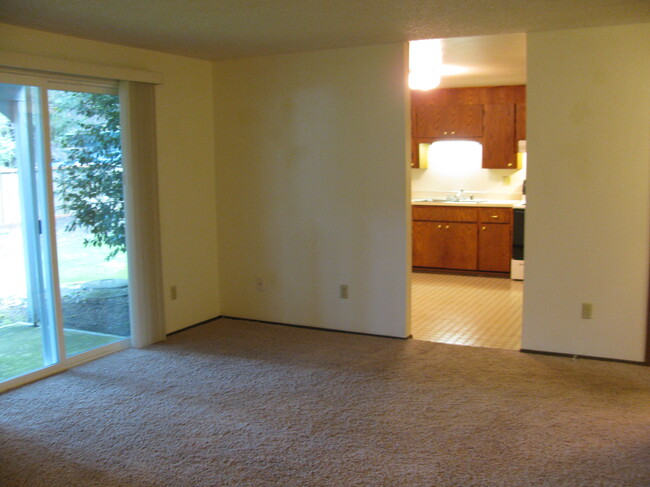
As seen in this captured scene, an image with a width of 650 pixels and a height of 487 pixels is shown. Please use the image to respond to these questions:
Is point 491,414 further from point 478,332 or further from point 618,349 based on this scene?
point 478,332

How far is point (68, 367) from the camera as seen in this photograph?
14.6 ft

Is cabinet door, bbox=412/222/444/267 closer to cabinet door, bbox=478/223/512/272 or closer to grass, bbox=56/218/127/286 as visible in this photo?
cabinet door, bbox=478/223/512/272

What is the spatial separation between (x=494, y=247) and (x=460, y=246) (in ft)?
1.39

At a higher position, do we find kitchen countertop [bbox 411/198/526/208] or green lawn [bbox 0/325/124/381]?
kitchen countertop [bbox 411/198/526/208]

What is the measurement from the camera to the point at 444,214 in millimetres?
7949

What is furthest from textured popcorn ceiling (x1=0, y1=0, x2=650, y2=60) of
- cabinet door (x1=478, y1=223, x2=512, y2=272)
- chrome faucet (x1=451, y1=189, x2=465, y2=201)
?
chrome faucet (x1=451, y1=189, x2=465, y2=201)

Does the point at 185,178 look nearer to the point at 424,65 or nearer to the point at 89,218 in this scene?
the point at 89,218

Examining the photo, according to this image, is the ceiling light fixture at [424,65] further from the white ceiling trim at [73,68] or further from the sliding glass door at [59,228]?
the sliding glass door at [59,228]

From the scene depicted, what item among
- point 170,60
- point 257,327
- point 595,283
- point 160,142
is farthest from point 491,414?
point 170,60

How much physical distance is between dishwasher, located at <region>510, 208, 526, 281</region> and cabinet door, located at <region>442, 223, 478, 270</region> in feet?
1.68

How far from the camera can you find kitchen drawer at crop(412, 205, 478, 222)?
7797 mm

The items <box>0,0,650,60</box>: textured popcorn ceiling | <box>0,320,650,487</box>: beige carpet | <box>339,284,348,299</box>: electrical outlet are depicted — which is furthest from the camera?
<box>339,284,348,299</box>: electrical outlet

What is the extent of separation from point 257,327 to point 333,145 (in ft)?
5.64

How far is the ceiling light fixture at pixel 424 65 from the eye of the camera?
17.1ft
